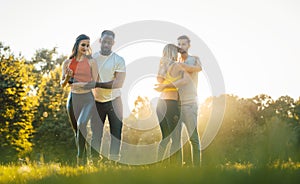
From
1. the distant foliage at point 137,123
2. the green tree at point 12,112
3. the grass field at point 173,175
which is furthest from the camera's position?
the green tree at point 12,112

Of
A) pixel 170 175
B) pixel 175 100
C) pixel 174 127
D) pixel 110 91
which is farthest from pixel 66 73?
pixel 170 175

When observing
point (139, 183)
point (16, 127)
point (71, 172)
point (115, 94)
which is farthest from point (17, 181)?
point (16, 127)

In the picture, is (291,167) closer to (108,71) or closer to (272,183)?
(272,183)

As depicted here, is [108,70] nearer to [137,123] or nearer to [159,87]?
[159,87]

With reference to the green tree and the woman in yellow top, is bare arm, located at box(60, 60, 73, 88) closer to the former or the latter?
the woman in yellow top

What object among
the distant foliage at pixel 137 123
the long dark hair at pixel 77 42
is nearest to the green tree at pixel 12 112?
the distant foliage at pixel 137 123

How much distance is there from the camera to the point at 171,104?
23.8 ft

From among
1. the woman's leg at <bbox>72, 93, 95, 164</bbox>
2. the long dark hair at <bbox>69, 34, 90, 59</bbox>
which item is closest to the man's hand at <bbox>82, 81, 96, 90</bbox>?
the woman's leg at <bbox>72, 93, 95, 164</bbox>

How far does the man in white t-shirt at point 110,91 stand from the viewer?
7.15m

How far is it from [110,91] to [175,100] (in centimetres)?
103

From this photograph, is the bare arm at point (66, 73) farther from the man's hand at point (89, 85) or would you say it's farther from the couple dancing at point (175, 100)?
the couple dancing at point (175, 100)

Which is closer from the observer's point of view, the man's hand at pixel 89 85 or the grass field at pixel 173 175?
the grass field at pixel 173 175

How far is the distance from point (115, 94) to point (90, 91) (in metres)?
0.40

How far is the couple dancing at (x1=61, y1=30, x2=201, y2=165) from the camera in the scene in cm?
696
